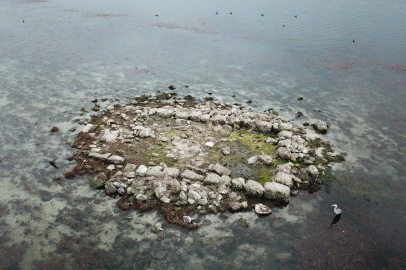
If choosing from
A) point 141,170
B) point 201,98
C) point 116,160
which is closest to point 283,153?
point 141,170

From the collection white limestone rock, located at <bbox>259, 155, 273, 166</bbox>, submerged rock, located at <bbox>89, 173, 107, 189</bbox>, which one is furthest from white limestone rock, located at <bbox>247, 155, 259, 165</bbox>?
submerged rock, located at <bbox>89, 173, 107, 189</bbox>

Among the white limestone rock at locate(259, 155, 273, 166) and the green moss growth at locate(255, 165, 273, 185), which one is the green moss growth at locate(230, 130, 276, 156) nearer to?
the white limestone rock at locate(259, 155, 273, 166)

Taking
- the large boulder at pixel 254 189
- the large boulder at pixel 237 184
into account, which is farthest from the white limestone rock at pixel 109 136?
the large boulder at pixel 254 189

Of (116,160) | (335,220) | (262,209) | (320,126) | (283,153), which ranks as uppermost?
(320,126)

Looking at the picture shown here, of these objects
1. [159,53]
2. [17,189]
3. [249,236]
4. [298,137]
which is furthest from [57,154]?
[159,53]

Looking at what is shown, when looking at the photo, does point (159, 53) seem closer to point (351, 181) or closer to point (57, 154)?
point (57, 154)

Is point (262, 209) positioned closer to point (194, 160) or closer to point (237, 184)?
point (237, 184)

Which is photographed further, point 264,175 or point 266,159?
point 266,159
